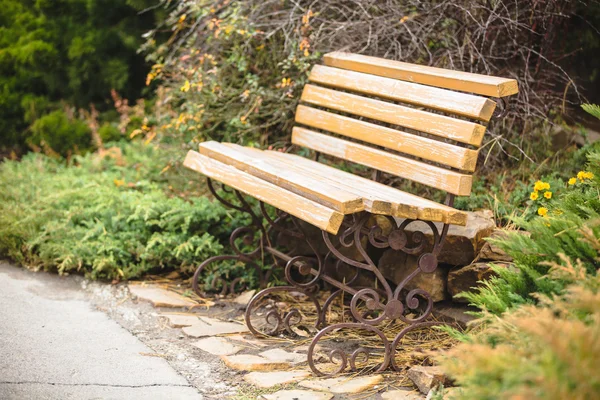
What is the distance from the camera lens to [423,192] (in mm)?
4414

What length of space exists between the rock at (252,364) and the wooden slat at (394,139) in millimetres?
1231

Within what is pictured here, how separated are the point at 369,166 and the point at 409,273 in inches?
24.8

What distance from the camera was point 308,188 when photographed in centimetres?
321

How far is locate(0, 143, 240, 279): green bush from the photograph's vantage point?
14.6ft

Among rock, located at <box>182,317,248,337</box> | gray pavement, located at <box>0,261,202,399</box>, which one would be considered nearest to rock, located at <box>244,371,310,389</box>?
gray pavement, located at <box>0,261,202,399</box>

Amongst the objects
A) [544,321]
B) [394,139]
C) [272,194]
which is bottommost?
[272,194]

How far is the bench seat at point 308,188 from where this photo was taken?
305 cm

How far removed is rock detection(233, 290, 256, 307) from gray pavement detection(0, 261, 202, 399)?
2.55ft

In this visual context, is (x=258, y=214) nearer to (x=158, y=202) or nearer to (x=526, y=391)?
(x=158, y=202)

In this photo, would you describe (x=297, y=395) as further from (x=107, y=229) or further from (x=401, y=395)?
(x=107, y=229)

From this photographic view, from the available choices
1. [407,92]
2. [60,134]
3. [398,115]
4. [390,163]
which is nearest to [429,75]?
[407,92]

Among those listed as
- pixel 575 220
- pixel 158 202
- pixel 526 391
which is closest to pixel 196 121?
pixel 158 202

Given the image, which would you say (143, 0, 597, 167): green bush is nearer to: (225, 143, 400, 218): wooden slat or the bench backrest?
the bench backrest

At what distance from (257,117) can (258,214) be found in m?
0.77
